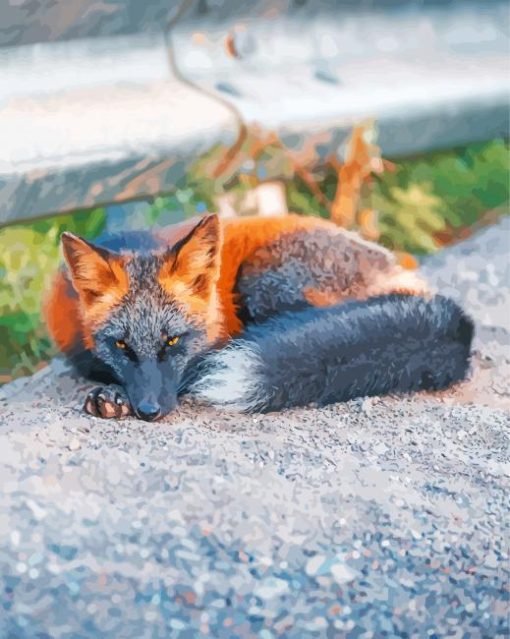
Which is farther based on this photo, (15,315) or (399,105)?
(399,105)

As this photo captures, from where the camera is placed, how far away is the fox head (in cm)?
291

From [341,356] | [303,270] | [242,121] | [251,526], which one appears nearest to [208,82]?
[242,121]

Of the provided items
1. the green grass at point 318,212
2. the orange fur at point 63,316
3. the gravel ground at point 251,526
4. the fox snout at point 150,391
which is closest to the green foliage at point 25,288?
the green grass at point 318,212

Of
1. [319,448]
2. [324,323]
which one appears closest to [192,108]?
[324,323]

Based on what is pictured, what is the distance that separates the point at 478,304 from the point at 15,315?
6.46ft

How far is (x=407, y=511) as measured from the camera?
8.27ft

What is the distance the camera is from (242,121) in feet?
13.9

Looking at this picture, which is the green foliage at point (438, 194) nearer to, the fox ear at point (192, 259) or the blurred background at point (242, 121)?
the blurred background at point (242, 121)

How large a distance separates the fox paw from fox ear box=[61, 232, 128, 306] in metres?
0.29

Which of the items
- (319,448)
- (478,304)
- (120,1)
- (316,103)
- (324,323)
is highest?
(120,1)

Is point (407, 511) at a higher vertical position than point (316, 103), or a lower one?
lower

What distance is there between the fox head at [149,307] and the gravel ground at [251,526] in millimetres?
143

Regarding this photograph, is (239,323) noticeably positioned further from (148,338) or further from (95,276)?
(95,276)

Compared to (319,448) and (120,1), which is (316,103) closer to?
(120,1)
